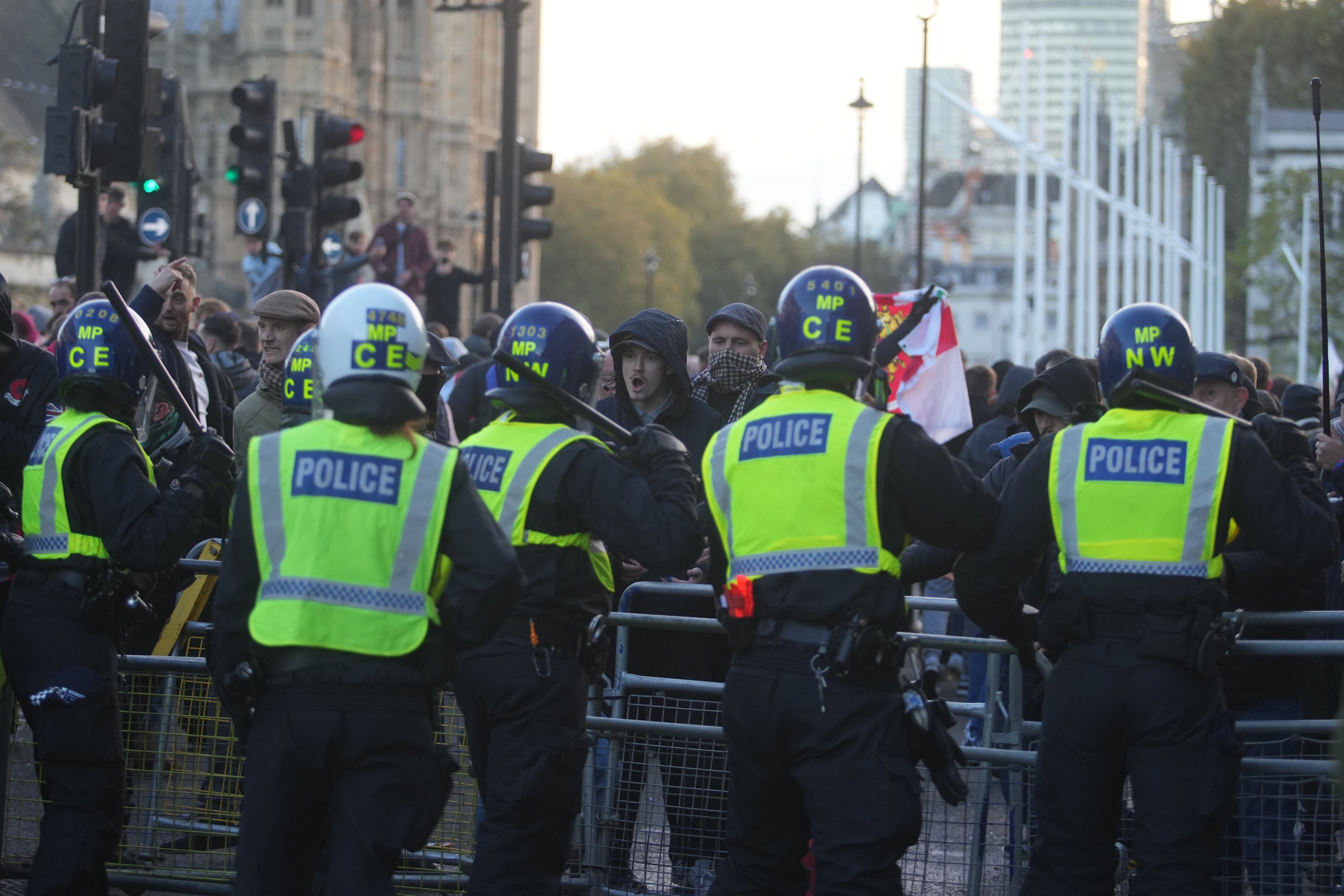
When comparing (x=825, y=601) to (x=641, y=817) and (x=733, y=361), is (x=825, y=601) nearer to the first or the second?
(x=641, y=817)

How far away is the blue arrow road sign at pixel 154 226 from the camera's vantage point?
556 inches

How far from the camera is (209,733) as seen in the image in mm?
6695

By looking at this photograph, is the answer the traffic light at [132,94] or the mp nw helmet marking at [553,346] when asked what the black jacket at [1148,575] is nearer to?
the mp nw helmet marking at [553,346]

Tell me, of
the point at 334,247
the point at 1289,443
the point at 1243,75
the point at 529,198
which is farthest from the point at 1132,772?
the point at 1243,75

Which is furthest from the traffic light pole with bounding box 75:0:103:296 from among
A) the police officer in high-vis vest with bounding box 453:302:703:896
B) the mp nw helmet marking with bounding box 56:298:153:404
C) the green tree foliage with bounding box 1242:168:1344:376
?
the green tree foliage with bounding box 1242:168:1344:376

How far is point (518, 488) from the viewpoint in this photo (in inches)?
209

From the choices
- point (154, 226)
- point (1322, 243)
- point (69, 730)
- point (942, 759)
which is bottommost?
point (69, 730)

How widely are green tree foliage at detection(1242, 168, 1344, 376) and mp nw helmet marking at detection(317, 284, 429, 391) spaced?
4787 centimetres

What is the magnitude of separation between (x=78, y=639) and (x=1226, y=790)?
11.8 ft

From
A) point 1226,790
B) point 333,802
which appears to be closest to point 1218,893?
point 1226,790

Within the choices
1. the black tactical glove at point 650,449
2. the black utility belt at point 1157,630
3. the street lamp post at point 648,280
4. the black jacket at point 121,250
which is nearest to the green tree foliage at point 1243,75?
the street lamp post at point 648,280

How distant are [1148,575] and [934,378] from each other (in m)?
4.89

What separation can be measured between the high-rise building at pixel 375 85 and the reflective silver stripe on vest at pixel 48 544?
228 ft

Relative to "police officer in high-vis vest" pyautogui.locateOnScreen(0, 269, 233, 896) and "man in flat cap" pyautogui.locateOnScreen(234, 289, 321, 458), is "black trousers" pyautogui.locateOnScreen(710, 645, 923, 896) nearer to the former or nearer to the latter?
"police officer in high-vis vest" pyautogui.locateOnScreen(0, 269, 233, 896)
